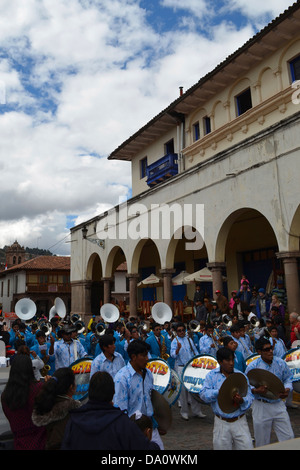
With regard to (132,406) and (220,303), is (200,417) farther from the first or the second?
(220,303)

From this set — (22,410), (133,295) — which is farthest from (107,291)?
(22,410)

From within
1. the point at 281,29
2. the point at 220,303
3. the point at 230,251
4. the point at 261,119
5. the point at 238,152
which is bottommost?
the point at 220,303

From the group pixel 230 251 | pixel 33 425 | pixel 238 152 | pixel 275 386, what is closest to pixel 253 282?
pixel 230 251

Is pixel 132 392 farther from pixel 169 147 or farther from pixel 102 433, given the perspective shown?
pixel 169 147

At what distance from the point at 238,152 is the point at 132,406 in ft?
36.9

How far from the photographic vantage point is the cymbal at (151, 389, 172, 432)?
164 inches

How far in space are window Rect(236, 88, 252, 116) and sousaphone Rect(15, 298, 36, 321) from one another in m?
12.2

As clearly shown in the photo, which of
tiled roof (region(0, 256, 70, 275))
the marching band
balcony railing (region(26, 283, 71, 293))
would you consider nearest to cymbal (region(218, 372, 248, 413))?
the marching band

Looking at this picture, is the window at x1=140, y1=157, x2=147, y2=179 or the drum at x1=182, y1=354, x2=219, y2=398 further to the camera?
the window at x1=140, y1=157, x2=147, y2=179

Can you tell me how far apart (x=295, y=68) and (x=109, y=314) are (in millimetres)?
11760

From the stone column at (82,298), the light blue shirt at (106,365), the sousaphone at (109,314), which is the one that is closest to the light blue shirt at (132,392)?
the light blue shirt at (106,365)

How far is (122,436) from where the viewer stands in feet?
9.02

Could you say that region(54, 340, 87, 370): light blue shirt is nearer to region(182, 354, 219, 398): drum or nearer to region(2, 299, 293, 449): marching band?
region(2, 299, 293, 449): marching band

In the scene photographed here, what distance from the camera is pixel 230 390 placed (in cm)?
452
